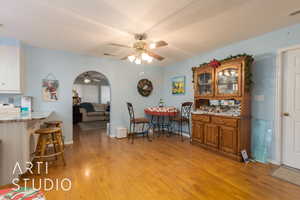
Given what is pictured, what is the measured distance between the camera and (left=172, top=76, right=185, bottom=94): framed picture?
4.89 meters

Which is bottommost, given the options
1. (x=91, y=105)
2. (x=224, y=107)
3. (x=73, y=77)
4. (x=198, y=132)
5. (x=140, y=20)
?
(x=198, y=132)

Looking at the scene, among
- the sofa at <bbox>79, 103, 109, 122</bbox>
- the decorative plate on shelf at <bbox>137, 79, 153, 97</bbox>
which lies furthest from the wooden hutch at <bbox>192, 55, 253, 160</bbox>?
the sofa at <bbox>79, 103, 109, 122</bbox>

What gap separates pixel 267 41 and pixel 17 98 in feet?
18.3

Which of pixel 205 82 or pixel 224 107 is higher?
pixel 205 82

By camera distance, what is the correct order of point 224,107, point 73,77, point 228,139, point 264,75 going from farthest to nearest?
point 73,77, point 224,107, point 228,139, point 264,75

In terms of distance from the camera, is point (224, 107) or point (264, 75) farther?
point (224, 107)

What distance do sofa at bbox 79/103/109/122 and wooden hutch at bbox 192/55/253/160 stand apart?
17.6 feet

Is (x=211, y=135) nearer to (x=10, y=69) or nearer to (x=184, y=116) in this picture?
(x=184, y=116)

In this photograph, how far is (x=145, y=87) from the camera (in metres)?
5.33

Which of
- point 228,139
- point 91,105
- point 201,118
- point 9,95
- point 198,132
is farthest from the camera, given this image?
point 91,105

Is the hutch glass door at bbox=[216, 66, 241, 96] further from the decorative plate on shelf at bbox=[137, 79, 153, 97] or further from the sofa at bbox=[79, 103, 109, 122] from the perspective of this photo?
the sofa at bbox=[79, 103, 109, 122]

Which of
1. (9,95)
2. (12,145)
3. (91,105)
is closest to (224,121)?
(12,145)

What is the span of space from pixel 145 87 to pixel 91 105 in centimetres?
408

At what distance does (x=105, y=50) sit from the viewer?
3824 millimetres
